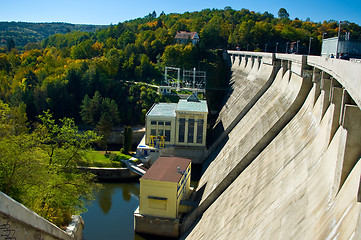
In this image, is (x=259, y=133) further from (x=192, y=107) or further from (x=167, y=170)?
(x=192, y=107)

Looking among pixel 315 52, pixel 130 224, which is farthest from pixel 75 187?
pixel 315 52

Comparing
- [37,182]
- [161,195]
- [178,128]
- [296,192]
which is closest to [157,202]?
[161,195]

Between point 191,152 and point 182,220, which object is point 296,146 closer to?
point 182,220

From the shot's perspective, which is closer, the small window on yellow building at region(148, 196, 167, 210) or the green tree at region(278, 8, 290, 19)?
the small window on yellow building at region(148, 196, 167, 210)

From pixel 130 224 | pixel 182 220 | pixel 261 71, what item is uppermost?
pixel 261 71

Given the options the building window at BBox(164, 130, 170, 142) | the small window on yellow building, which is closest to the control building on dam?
the small window on yellow building

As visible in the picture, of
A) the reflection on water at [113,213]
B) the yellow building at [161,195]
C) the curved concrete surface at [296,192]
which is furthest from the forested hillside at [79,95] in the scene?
the curved concrete surface at [296,192]

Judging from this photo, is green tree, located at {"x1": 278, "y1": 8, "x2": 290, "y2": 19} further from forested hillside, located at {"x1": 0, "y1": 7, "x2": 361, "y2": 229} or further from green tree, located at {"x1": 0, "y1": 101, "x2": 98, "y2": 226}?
green tree, located at {"x1": 0, "y1": 101, "x2": 98, "y2": 226}
